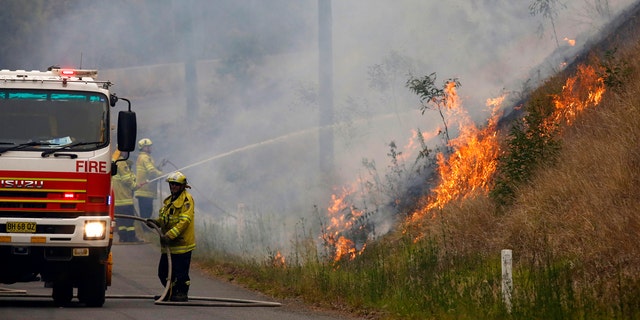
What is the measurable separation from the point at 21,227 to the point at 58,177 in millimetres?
684

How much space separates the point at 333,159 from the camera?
21422 mm

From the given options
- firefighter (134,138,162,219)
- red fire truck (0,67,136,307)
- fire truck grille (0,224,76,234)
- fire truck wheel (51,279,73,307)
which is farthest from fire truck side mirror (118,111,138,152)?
firefighter (134,138,162,219)

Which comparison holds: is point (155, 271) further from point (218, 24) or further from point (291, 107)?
point (218, 24)

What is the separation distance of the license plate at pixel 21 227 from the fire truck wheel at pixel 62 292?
1085mm

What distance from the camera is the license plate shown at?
1232cm

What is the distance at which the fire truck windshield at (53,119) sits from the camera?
12609 millimetres

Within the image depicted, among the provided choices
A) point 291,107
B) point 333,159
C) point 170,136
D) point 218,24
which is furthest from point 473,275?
point 170,136

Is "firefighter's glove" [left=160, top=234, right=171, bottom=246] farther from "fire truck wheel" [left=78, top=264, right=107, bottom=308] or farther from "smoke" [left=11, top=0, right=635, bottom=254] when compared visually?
"smoke" [left=11, top=0, right=635, bottom=254]

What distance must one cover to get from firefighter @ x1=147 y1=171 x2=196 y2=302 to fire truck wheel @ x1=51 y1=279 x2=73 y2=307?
3.93 feet

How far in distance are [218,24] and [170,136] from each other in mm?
6165

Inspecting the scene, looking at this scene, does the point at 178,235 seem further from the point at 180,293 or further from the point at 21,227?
the point at 21,227

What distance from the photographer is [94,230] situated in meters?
12.6

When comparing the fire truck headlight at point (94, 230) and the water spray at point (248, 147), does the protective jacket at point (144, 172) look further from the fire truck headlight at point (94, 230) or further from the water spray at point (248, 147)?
the fire truck headlight at point (94, 230)

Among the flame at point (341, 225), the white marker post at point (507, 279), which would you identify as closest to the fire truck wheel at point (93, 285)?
the flame at point (341, 225)
